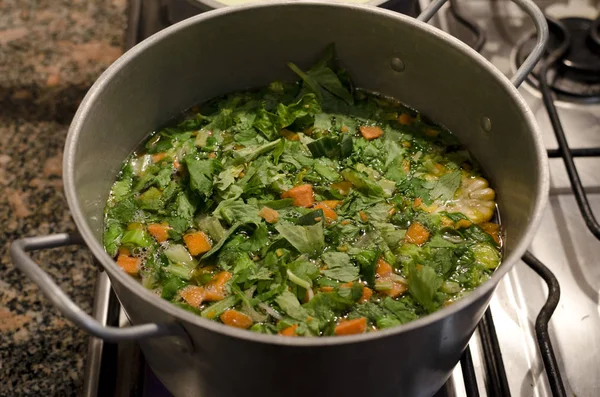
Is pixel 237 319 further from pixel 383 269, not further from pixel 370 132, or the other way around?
pixel 370 132

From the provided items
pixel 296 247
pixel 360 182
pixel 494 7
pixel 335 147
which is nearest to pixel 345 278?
pixel 296 247

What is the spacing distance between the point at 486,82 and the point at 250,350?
664 millimetres

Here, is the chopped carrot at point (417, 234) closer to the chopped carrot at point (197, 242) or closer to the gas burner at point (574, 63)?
the chopped carrot at point (197, 242)

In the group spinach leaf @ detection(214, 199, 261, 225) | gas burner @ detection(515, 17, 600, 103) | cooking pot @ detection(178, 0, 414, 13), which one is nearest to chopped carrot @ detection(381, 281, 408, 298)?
spinach leaf @ detection(214, 199, 261, 225)

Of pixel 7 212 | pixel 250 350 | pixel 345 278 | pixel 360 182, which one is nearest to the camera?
pixel 250 350

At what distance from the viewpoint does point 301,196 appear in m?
1.11

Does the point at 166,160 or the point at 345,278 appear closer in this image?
the point at 345,278

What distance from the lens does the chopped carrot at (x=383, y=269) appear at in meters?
1.00

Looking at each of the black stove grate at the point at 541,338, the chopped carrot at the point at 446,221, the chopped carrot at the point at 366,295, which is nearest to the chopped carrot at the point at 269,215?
the chopped carrot at the point at 366,295

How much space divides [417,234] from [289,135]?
368mm

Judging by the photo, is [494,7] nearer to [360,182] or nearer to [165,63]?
[360,182]

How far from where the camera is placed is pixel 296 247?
1014 millimetres

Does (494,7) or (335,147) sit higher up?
(494,7)

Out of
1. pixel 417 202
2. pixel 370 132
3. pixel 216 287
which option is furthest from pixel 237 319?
pixel 370 132
